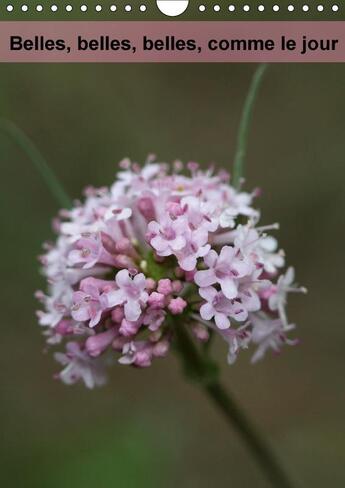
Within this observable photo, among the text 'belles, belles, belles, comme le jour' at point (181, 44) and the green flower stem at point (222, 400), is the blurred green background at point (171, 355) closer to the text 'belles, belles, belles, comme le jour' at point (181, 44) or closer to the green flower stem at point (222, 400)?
the green flower stem at point (222, 400)

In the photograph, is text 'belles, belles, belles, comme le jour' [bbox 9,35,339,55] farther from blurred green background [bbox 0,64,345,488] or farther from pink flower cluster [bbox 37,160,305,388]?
blurred green background [bbox 0,64,345,488]

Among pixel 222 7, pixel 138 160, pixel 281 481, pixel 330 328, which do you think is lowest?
pixel 281 481

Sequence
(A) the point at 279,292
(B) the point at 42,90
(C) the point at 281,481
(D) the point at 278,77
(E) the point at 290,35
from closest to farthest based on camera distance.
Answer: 1. (A) the point at 279,292
2. (E) the point at 290,35
3. (C) the point at 281,481
4. (D) the point at 278,77
5. (B) the point at 42,90

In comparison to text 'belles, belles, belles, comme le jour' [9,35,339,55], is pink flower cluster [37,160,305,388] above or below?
below

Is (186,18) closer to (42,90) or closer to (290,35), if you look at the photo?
(290,35)

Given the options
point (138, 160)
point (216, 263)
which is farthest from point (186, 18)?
point (138, 160)

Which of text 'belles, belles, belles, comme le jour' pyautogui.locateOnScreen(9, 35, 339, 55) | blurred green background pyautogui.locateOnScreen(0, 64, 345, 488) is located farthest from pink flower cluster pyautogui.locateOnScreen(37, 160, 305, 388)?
blurred green background pyautogui.locateOnScreen(0, 64, 345, 488)
